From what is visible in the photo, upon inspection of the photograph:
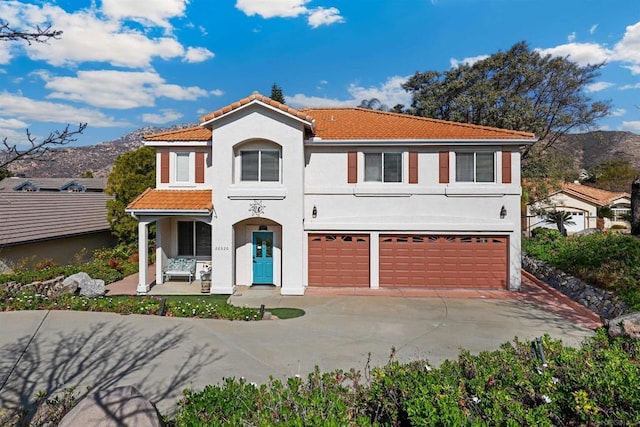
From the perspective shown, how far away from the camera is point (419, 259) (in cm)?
1368

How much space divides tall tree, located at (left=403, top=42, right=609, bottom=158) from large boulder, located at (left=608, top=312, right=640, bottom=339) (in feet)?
68.9

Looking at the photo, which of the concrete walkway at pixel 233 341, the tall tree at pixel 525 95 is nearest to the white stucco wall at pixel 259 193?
the concrete walkway at pixel 233 341

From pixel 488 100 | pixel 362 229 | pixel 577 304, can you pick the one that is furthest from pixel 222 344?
pixel 488 100

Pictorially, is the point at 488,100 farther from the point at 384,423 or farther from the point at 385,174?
the point at 384,423

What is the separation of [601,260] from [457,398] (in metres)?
12.5

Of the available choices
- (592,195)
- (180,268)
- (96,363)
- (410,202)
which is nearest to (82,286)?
(180,268)

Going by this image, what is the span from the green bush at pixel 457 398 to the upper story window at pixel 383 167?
9325 millimetres

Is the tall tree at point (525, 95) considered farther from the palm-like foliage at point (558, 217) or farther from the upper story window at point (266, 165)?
the upper story window at point (266, 165)

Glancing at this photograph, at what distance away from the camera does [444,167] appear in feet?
44.1

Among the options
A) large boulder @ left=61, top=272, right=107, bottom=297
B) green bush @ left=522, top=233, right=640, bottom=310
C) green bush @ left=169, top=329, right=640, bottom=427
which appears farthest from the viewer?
large boulder @ left=61, top=272, right=107, bottom=297

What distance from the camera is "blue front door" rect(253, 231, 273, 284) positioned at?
13.9 meters

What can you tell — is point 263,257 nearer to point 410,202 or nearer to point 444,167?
point 410,202

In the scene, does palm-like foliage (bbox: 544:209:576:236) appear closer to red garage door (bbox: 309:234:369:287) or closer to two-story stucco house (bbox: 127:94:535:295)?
two-story stucco house (bbox: 127:94:535:295)

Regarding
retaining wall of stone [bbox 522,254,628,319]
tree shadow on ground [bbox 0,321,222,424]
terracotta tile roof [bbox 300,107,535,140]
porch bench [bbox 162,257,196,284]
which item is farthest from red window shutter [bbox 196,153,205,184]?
retaining wall of stone [bbox 522,254,628,319]
